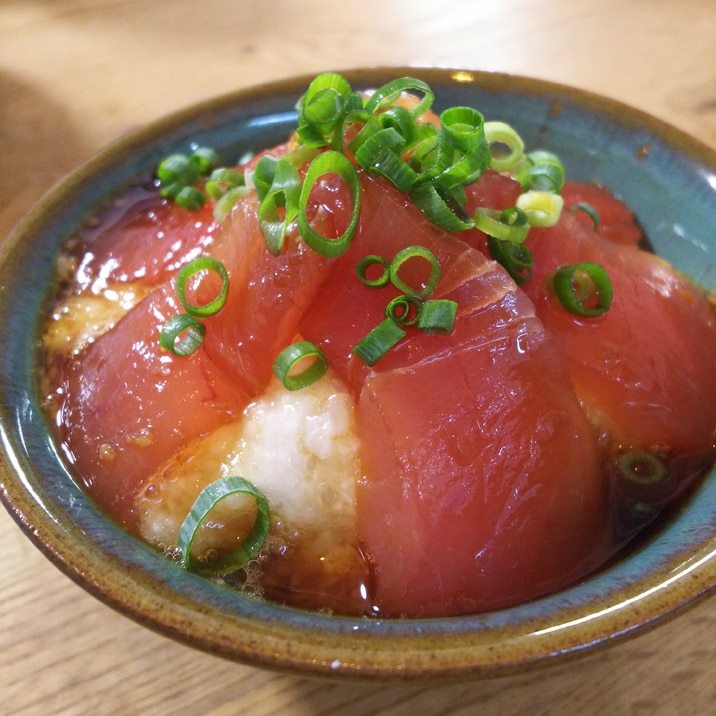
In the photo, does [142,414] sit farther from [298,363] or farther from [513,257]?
[513,257]

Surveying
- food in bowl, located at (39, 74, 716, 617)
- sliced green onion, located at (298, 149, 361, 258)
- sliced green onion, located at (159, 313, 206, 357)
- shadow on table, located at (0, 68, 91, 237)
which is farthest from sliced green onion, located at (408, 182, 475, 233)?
shadow on table, located at (0, 68, 91, 237)

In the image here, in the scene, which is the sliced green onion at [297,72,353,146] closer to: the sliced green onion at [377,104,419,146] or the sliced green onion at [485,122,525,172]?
the sliced green onion at [377,104,419,146]

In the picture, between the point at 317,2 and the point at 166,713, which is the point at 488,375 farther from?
the point at 317,2

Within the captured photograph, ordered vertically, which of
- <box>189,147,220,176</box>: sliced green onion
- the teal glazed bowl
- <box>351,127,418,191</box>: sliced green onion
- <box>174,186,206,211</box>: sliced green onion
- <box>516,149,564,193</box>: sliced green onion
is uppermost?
<box>351,127,418,191</box>: sliced green onion

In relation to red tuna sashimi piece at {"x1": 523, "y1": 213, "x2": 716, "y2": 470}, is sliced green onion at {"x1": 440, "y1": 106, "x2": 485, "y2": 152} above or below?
above

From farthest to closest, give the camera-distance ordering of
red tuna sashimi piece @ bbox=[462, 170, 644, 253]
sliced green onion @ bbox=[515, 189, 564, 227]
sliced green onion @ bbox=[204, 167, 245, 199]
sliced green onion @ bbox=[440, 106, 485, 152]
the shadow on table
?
the shadow on table, red tuna sashimi piece @ bbox=[462, 170, 644, 253], sliced green onion @ bbox=[204, 167, 245, 199], sliced green onion @ bbox=[515, 189, 564, 227], sliced green onion @ bbox=[440, 106, 485, 152]

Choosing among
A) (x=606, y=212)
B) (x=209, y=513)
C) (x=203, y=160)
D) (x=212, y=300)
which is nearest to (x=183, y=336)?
(x=212, y=300)
